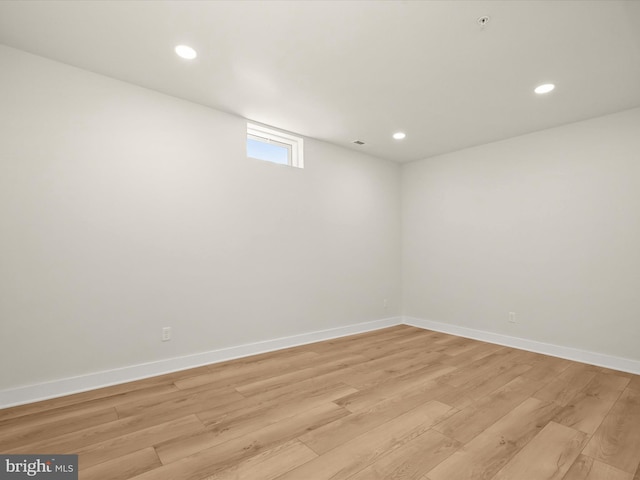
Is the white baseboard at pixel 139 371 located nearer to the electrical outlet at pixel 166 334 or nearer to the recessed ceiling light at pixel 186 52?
the electrical outlet at pixel 166 334

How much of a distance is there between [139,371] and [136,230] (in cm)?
129

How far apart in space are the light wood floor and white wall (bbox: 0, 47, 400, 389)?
18.5 inches

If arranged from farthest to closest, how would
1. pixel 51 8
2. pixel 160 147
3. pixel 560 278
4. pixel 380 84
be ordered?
pixel 560 278 → pixel 160 147 → pixel 380 84 → pixel 51 8

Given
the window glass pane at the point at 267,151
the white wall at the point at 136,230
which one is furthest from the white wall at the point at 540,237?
the window glass pane at the point at 267,151

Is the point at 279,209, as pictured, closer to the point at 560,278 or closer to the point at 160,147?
the point at 160,147

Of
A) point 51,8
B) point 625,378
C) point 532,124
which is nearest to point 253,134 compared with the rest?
point 51,8

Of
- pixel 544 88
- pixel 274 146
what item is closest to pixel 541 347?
pixel 544 88

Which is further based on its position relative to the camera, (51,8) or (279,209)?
(279,209)

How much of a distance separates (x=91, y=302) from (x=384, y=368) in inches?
109

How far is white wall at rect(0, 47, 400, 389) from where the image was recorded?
2.32 metres

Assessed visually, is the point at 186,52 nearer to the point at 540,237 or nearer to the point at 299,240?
the point at 299,240

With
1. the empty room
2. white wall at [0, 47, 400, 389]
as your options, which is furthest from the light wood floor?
white wall at [0, 47, 400, 389]

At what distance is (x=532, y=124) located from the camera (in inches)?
140

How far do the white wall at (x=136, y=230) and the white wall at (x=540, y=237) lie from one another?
1.87 m
